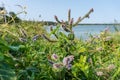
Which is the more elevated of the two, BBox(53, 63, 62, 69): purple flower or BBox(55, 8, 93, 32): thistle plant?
BBox(55, 8, 93, 32): thistle plant

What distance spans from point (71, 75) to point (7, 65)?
0.31 metres

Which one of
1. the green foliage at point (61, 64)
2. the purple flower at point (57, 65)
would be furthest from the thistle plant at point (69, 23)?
the purple flower at point (57, 65)

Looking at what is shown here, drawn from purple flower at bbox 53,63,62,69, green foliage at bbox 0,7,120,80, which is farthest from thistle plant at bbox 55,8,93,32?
purple flower at bbox 53,63,62,69

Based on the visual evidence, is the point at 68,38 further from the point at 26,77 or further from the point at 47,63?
the point at 26,77

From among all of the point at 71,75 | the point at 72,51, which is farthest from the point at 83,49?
the point at 71,75

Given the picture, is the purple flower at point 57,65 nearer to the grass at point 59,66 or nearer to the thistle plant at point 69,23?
the grass at point 59,66

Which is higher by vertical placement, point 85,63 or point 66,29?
point 66,29

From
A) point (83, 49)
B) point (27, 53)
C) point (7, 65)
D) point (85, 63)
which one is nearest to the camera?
point (7, 65)

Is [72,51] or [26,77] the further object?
[72,51]

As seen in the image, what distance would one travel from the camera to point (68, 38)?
196 cm

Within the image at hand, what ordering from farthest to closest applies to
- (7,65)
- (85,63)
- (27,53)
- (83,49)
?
(27,53) → (83,49) → (85,63) → (7,65)

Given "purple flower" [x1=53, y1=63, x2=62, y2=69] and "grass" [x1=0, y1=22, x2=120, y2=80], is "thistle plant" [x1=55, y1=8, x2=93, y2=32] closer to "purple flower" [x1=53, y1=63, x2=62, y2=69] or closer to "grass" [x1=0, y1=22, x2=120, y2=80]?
"grass" [x1=0, y1=22, x2=120, y2=80]

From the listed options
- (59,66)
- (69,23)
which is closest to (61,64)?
(59,66)

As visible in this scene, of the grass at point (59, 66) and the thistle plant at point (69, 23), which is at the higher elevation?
the thistle plant at point (69, 23)
